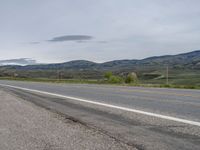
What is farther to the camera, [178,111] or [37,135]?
[178,111]

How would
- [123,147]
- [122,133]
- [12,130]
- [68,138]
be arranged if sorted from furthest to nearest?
[12,130] → [122,133] → [68,138] → [123,147]

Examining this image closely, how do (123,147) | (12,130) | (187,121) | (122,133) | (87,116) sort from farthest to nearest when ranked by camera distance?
(87,116)
(187,121)
(12,130)
(122,133)
(123,147)

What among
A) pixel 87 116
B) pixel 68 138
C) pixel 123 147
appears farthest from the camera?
pixel 87 116

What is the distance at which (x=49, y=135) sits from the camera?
6738 millimetres

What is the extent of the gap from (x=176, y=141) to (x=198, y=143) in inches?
15.5

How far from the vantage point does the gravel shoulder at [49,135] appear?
5836 mm

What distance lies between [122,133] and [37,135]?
1.77 metres

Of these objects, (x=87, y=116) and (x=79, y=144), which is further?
(x=87, y=116)

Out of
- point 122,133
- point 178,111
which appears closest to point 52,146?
point 122,133

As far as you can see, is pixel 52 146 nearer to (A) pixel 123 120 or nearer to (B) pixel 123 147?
(B) pixel 123 147

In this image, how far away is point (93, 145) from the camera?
5859 mm

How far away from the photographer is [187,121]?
8.17 m

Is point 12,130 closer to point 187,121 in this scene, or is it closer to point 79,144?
point 79,144

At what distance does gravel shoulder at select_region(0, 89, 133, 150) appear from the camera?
19.1 feet
